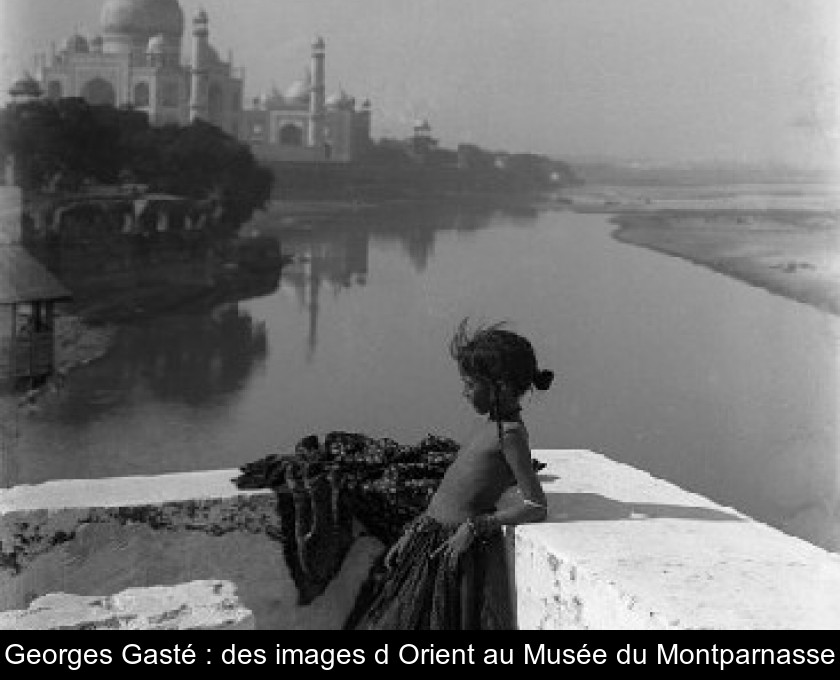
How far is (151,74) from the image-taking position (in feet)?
39.1

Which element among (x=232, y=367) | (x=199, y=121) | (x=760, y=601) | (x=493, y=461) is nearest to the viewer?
(x=760, y=601)

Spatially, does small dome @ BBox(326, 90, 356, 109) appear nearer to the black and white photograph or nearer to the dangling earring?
the black and white photograph

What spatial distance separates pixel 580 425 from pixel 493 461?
4527mm

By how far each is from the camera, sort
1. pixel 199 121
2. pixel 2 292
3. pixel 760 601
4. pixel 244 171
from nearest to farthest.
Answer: pixel 760 601
pixel 2 292
pixel 244 171
pixel 199 121

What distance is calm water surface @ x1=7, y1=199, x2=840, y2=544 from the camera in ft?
20.8

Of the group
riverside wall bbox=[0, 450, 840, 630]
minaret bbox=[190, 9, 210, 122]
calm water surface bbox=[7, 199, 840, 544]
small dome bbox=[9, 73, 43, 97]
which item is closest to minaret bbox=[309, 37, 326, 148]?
minaret bbox=[190, 9, 210, 122]

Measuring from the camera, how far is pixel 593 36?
556cm

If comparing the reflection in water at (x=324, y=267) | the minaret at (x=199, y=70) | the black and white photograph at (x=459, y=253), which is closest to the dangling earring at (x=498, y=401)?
the black and white photograph at (x=459, y=253)

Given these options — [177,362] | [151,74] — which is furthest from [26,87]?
[151,74]

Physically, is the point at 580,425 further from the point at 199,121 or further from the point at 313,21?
the point at 199,121

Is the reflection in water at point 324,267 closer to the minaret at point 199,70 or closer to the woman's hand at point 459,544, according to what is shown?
the minaret at point 199,70

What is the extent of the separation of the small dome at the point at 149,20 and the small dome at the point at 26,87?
58.0 inches
